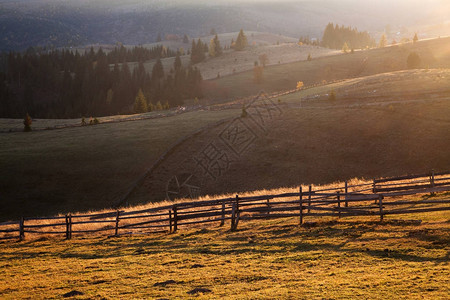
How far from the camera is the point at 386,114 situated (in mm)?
56781

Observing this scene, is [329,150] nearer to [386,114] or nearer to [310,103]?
[386,114]

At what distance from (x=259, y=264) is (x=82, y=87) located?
168 m

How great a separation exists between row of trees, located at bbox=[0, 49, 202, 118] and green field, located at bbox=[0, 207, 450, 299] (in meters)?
112

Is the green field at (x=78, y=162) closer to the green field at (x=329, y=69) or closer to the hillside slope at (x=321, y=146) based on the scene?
the hillside slope at (x=321, y=146)

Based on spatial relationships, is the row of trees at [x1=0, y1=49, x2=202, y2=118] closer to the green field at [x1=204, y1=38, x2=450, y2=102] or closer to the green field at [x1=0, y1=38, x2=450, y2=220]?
the green field at [x1=204, y1=38, x2=450, y2=102]

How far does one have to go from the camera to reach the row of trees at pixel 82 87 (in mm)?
139000

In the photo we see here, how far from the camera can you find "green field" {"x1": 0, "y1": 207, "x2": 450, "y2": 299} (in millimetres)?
11906

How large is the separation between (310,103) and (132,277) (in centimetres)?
6096

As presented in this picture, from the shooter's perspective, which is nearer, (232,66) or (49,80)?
(232,66)

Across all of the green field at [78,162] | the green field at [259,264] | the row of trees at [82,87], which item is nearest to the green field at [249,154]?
the green field at [78,162]

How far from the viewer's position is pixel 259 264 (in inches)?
595

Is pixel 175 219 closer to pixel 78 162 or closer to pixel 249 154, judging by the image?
pixel 249 154

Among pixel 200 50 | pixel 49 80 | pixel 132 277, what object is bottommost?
pixel 132 277

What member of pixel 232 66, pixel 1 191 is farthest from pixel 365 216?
pixel 232 66
